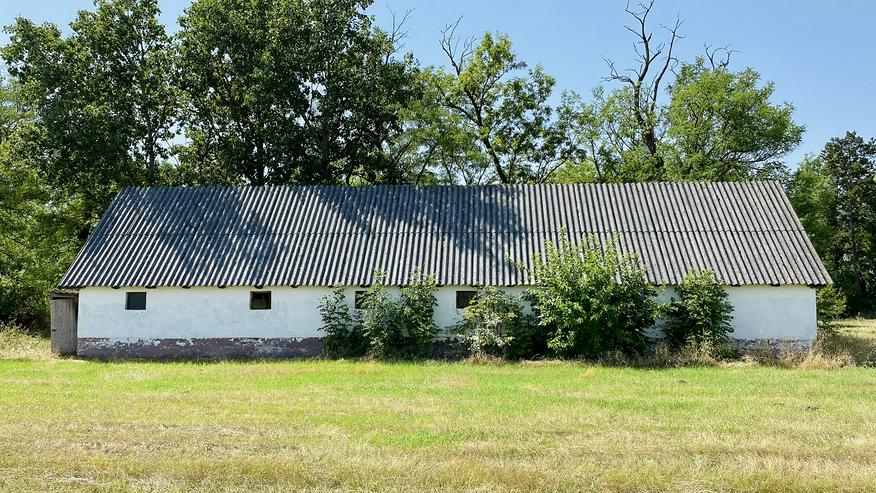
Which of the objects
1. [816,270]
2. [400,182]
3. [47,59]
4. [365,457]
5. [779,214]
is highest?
[47,59]

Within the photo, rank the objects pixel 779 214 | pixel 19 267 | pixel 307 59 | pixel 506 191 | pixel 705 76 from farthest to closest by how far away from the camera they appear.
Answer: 1. pixel 705 76
2. pixel 307 59
3. pixel 19 267
4. pixel 506 191
5. pixel 779 214

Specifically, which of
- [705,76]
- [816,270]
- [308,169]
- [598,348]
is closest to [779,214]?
[816,270]

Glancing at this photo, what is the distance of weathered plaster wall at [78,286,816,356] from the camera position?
19594 millimetres

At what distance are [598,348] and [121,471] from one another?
1236 centimetres

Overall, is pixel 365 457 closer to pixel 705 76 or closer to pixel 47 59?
pixel 47 59

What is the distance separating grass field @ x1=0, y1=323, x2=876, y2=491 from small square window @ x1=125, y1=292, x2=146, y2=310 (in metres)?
4.77

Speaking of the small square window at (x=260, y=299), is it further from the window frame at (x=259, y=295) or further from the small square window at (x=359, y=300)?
the small square window at (x=359, y=300)

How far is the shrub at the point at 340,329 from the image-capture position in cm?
1884

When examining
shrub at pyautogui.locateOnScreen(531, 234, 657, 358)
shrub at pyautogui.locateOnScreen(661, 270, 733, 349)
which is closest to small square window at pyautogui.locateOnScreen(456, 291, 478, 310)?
shrub at pyautogui.locateOnScreen(531, 234, 657, 358)

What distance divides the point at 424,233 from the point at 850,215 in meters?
41.9

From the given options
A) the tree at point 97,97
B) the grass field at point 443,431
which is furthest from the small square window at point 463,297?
the tree at point 97,97

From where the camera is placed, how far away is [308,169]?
31250 mm

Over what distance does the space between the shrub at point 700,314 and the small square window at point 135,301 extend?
14007 mm

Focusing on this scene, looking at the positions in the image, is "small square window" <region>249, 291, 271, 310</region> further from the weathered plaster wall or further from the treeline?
the treeline
